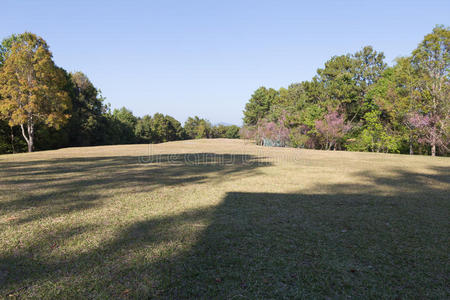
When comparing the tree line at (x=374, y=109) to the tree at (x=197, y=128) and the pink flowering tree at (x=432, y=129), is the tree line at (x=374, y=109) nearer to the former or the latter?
the pink flowering tree at (x=432, y=129)

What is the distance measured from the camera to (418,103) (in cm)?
2080

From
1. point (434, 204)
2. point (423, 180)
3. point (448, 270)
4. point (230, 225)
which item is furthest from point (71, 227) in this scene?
point (423, 180)

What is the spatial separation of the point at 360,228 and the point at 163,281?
300 centimetres

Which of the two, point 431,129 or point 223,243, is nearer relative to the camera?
point 223,243

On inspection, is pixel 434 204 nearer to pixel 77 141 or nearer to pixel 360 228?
pixel 360 228

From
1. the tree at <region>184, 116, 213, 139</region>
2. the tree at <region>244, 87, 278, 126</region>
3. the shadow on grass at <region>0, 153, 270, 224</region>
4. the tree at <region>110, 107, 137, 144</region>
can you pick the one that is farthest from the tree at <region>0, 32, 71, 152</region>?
the tree at <region>184, 116, 213, 139</region>

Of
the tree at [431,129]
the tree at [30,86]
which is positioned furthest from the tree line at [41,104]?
the tree at [431,129]

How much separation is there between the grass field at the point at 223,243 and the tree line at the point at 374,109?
1975 cm

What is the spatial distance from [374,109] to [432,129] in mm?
8555

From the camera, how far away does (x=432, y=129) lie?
65.4 ft

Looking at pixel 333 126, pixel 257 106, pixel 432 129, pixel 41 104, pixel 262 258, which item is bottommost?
pixel 262 258

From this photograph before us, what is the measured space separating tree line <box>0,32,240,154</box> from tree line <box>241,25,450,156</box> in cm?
2637

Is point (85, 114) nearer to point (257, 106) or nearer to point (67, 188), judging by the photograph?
point (257, 106)

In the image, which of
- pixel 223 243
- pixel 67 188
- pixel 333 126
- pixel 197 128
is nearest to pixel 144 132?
pixel 197 128
